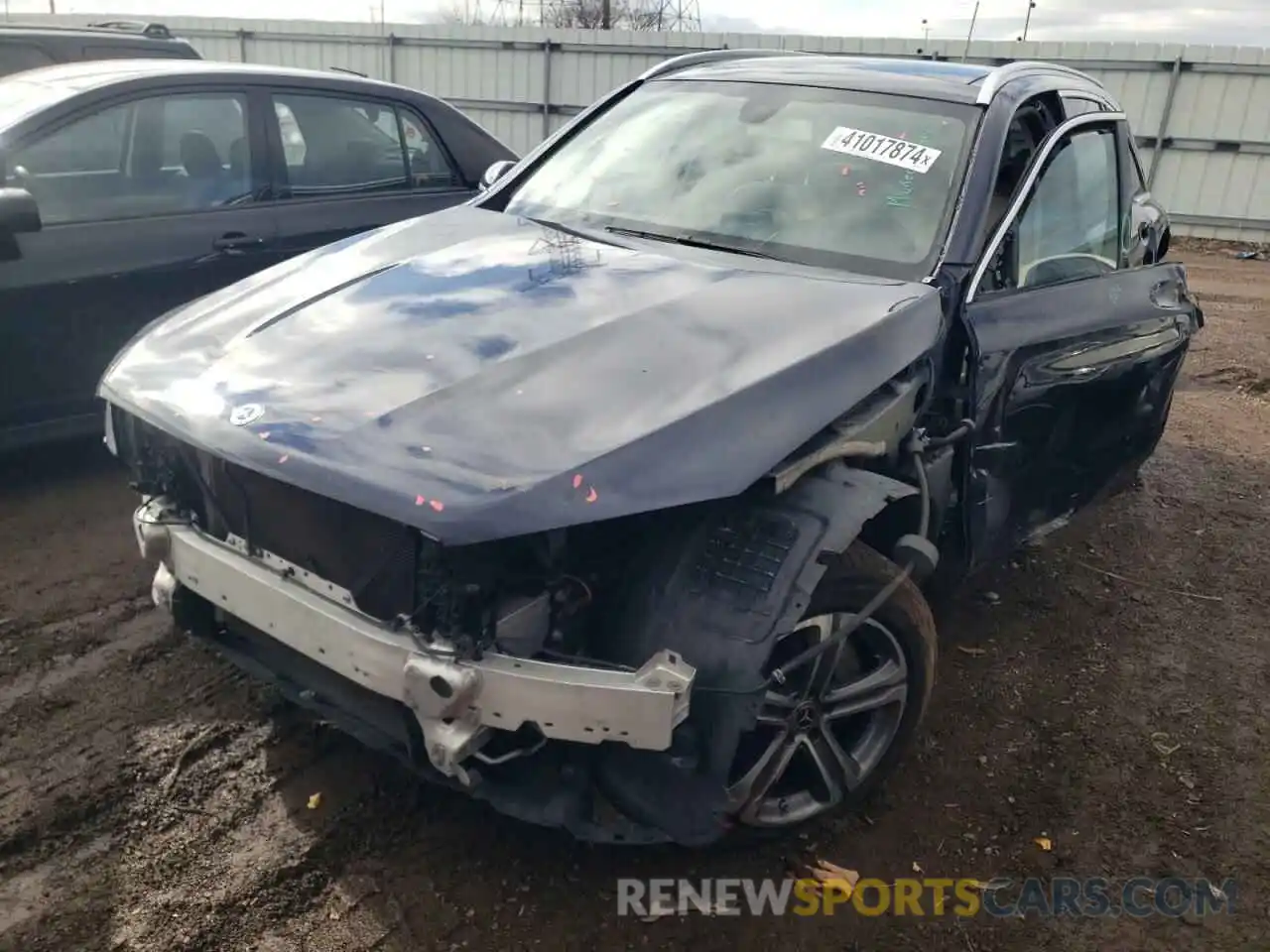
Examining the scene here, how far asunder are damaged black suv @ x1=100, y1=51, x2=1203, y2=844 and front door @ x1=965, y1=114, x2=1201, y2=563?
20 mm

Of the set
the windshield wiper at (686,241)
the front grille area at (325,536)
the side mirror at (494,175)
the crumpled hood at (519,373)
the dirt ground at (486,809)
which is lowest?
the dirt ground at (486,809)

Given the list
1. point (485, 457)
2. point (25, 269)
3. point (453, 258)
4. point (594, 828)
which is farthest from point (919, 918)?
point (25, 269)

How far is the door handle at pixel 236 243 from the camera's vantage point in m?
4.48

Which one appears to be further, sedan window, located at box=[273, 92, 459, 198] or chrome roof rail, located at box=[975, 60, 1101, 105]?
sedan window, located at box=[273, 92, 459, 198]

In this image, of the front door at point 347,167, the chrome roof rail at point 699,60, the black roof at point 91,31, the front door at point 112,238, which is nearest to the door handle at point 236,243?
the front door at point 112,238

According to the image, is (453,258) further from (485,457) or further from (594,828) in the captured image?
(594,828)

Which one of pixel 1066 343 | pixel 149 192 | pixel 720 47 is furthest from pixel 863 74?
pixel 720 47

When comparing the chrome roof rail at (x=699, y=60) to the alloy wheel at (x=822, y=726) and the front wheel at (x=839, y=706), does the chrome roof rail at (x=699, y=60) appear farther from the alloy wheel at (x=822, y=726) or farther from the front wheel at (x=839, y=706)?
the alloy wheel at (x=822, y=726)

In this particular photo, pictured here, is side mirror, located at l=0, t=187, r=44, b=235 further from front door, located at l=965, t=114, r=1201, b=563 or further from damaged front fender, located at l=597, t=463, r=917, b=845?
front door, located at l=965, t=114, r=1201, b=563

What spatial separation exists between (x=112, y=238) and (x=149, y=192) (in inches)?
Answer: 14.1

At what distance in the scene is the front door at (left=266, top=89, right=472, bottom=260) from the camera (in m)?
4.79

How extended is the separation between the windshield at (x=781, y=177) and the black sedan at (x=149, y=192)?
1.52 meters

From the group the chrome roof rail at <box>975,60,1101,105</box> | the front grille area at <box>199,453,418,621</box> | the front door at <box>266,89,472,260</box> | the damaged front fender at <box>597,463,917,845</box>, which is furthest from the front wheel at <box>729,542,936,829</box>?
the front door at <box>266,89,472,260</box>

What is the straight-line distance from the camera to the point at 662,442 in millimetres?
2152
